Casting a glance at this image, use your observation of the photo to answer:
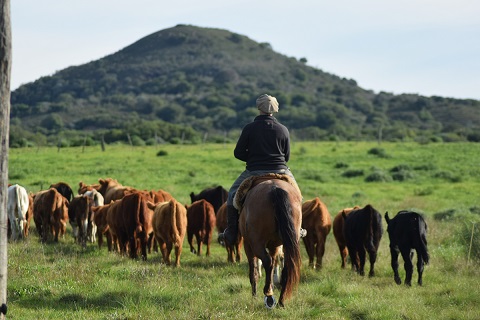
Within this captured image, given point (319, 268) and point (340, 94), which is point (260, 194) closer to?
point (319, 268)

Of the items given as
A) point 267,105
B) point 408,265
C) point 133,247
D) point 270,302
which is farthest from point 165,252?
point 270,302

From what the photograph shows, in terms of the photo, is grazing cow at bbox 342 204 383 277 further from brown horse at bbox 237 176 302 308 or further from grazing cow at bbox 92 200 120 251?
grazing cow at bbox 92 200 120 251

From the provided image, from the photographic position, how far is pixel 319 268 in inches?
503

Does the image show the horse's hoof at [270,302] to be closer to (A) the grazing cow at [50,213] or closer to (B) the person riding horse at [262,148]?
(B) the person riding horse at [262,148]

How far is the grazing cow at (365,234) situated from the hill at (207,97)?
63.7m

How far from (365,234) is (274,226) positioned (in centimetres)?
434

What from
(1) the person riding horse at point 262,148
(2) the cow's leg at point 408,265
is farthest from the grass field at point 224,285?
(1) the person riding horse at point 262,148

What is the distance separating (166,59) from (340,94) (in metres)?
45.8

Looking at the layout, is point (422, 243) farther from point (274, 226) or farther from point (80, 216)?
point (80, 216)

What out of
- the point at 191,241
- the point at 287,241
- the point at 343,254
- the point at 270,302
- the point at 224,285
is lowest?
the point at 191,241

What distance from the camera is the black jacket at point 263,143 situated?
31.2ft

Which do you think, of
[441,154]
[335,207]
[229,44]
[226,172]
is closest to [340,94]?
[229,44]

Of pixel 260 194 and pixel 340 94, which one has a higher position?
pixel 340 94

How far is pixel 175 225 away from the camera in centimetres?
1280
